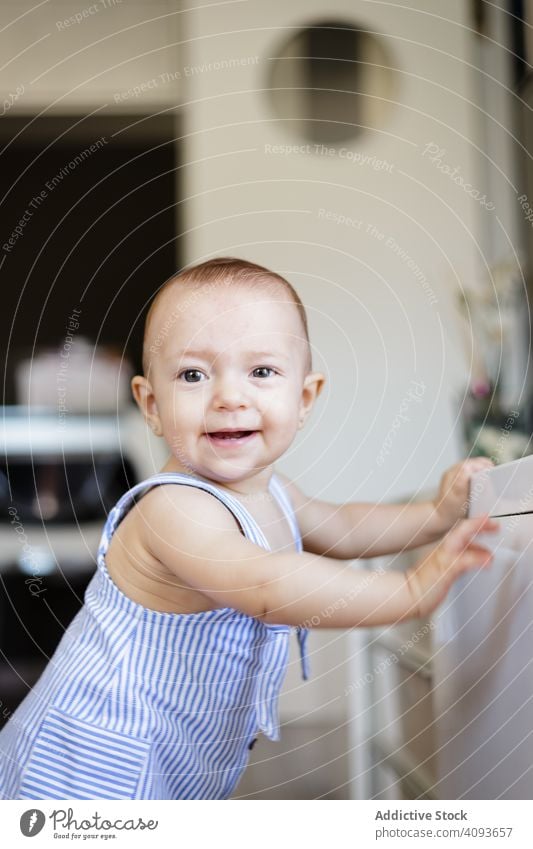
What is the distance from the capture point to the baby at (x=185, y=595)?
565mm

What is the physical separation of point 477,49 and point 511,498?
3.40ft

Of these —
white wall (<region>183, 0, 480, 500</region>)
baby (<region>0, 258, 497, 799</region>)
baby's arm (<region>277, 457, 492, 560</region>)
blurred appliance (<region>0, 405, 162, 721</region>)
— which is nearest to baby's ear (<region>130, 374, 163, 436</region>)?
baby (<region>0, 258, 497, 799</region>)

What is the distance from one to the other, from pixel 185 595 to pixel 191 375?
0.47ft

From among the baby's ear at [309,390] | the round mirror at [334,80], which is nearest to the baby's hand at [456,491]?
the baby's ear at [309,390]

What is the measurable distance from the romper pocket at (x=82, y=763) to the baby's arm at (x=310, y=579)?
12 cm

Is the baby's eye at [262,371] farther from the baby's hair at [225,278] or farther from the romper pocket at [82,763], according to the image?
the romper pocket at [82,763]

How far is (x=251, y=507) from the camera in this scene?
62 centimetres

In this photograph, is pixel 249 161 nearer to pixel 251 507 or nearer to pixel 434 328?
pixel 434 328

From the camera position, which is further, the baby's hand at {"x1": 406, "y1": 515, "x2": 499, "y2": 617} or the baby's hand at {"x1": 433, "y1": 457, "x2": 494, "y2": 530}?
the baby's hand at {"x1": 433, "y1": 457, "x2": 494, "y2": 530}

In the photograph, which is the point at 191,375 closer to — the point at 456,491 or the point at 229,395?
the point at 229,395

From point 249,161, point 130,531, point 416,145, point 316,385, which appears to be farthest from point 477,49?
point 130,531

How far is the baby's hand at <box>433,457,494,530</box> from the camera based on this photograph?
0.61 metres

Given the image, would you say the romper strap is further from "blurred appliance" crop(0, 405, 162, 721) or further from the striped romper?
"blurred appliance" crop(0, 405, 162, 721)

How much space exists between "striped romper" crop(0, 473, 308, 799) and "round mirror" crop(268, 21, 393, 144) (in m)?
0.91
